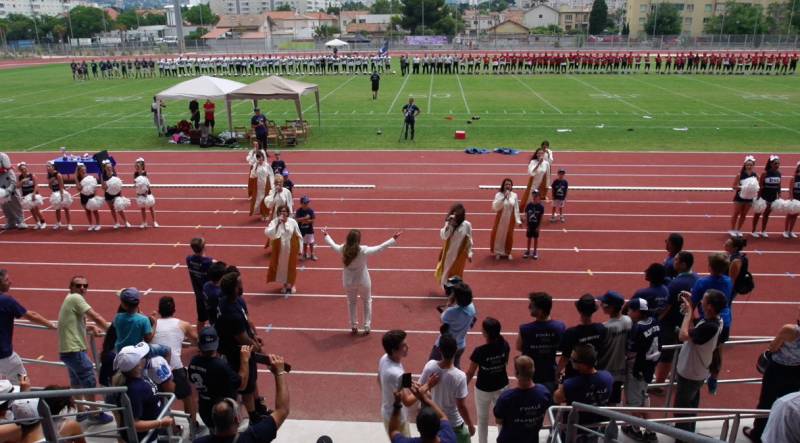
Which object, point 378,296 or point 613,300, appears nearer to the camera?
point 613,300

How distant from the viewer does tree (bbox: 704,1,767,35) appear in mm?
84375

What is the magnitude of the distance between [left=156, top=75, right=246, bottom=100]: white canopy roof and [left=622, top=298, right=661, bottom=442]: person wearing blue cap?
18980 millimetres

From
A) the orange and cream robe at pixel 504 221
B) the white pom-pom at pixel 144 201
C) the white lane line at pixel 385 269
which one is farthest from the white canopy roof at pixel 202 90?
the orange and cream robe at pixel 504 221

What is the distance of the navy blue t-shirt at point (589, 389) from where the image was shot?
16.5 ft

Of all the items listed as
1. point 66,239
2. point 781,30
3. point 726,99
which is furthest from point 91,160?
point 781,30

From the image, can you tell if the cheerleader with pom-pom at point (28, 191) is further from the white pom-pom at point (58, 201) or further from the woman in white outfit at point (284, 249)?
the woman in white outfit at point (284, 249)

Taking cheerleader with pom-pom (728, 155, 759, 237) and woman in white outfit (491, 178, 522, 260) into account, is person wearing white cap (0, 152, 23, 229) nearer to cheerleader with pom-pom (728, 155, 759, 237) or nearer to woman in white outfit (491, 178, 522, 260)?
woman in white outfit (491, 178, 522, 260)

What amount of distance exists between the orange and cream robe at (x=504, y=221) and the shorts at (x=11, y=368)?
795cm

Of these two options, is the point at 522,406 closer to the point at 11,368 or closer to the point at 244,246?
the point at 11,368

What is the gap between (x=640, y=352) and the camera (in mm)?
6117

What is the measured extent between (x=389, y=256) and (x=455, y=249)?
2839 millimetres

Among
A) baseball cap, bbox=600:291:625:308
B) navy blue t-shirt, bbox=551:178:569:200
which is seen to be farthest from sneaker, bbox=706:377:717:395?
navy blue t-shirt, bbox=551:178:569:200

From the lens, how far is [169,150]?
2225 cm

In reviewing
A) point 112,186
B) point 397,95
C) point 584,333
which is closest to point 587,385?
point 584,333
